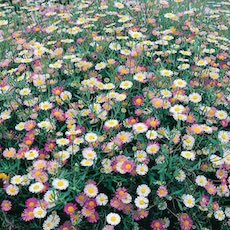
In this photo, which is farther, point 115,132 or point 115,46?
point 115,46

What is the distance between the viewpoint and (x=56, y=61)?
109 inches

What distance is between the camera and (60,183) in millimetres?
1991

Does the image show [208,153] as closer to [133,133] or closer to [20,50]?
[133,133]

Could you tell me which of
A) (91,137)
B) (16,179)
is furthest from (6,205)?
(91,137)

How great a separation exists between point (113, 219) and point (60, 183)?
0.30 meters

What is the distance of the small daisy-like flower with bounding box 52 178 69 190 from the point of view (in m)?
1.96

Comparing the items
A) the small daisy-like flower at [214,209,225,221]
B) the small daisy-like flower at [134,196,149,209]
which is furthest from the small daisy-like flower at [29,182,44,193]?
the small daisy-like flower at [214,209,225,221]

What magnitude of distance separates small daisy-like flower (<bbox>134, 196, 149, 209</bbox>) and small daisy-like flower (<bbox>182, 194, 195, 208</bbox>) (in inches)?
7.2

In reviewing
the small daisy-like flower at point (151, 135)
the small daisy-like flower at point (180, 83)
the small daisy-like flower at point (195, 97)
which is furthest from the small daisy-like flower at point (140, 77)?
the small daisy-like flower at point (151, 135)

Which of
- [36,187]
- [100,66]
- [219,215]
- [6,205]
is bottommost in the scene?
[219,215]

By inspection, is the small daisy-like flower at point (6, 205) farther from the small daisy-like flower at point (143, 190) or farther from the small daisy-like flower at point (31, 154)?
the small daisy-like flower at point (143, 190)

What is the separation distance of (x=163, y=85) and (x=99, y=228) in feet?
2.99

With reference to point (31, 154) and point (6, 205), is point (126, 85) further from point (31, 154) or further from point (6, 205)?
point (6, 205)

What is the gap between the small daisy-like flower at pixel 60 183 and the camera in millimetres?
1964
